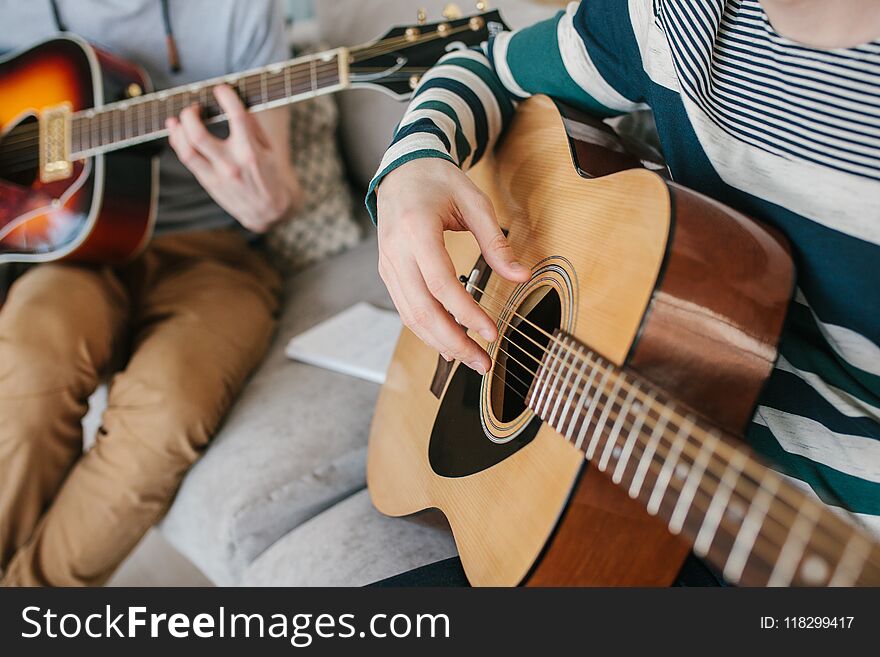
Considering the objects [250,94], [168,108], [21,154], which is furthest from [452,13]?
[21,154]

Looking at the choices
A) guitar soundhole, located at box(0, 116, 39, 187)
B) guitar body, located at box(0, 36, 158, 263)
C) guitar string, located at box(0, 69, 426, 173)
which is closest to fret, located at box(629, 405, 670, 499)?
guitar string, located at box(0, 69, 426, 173)

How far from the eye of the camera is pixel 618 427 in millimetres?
428

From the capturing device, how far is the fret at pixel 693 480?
39 cm

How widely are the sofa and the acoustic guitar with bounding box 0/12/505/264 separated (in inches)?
13.3

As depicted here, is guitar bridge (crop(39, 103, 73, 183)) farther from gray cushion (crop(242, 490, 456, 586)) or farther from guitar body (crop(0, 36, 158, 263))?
gray cushion (crop(242, 490, 456, 586))

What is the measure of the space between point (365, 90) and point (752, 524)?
1.21 metres

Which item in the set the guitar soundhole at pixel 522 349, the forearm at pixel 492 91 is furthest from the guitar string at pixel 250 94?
the guitar soundhole at pixel 522 349

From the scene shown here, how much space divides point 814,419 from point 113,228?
111cm

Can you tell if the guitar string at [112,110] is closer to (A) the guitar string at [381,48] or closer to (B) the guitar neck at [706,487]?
(A) the guitar string at [381,48]

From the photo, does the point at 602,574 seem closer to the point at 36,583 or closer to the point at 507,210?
the point at 507,210

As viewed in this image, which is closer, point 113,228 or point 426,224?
point 426,224

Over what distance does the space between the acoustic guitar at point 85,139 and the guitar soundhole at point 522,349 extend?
64cm

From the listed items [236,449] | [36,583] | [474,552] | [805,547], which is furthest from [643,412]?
[36,583]

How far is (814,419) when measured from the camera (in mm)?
531
